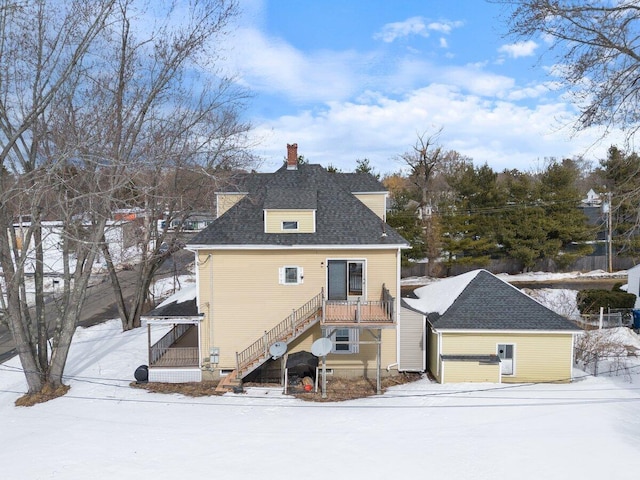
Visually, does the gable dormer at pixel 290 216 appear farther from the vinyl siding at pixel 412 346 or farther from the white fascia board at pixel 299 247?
the vinyl siding at pixel 412 346

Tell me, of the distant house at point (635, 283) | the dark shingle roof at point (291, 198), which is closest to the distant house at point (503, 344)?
the dark shingle roof at point (291, 198)

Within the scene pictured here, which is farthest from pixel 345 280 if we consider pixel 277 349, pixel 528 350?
pixel 528 350

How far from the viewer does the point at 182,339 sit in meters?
18.7

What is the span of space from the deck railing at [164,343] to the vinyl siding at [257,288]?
78.5 inches

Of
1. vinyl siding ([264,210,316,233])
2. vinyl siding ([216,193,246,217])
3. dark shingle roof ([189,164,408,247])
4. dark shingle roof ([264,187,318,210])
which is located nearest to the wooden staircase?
dark shingle roof ([189,164,408,247])

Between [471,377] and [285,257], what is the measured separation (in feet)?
26.1

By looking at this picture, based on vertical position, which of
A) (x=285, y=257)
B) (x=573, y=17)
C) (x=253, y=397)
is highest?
(x=573, y=17)

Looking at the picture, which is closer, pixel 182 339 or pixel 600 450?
pixel 600 450

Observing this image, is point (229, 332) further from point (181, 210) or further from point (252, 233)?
point (181, 210)

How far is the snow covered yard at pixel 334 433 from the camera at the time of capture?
9.20 meters

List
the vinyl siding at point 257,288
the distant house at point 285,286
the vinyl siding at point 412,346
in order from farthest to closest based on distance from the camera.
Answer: the vinyl siding at point 412,346 < the vinyl siding at point 257,288 < the distant house at point 285,286

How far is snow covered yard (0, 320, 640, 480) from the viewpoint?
9.20 meters

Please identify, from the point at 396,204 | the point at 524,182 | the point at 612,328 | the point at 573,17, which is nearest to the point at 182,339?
the point at 573,17

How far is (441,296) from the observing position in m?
17.0
